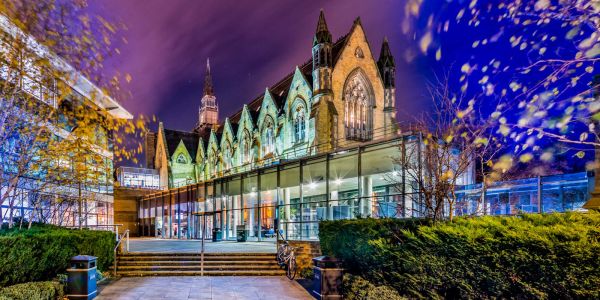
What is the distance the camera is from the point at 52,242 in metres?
11.9

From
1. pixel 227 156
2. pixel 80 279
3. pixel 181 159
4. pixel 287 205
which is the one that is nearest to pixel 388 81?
pixel 287 205

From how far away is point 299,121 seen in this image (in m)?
40.9

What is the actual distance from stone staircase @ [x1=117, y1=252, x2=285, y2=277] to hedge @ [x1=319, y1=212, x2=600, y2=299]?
680 cm

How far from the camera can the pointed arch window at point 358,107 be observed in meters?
40.2

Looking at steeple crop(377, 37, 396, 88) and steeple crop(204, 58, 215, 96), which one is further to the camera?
steeple crop(204, 58, 215, 96)

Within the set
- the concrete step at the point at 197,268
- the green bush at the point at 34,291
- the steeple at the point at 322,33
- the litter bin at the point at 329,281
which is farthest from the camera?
the steeple at the point at 322,33

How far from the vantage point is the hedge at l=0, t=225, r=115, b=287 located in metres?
9.77

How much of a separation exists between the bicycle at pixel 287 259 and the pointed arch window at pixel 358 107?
76.9 feet

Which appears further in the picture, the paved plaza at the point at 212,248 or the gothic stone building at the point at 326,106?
the gothic stone building at the point at 326,106

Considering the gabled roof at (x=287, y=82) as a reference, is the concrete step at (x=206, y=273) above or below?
below

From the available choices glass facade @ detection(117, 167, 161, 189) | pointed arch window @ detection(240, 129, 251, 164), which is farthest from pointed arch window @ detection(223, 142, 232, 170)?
glass facade @ detection(117, 167, 161, 189)

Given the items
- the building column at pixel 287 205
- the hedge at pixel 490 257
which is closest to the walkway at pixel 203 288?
the hedge at pixel 490 257

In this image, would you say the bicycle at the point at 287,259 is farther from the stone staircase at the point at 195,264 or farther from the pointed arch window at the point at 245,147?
the pointed arch window at the point at 245,147

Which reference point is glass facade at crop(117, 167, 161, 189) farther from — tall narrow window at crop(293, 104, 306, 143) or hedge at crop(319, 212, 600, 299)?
hedge at crop(319, 212, 600, 299)
